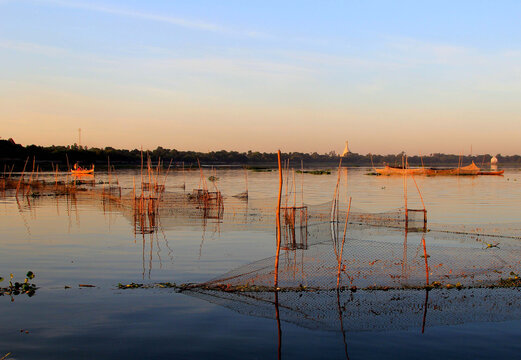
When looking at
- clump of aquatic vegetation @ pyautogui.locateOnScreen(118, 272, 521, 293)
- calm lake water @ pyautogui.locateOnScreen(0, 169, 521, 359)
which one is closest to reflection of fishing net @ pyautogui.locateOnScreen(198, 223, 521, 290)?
clump of aquatic vegetation @ pyautogui.locateOnScreen(118, 272, 521, 293)

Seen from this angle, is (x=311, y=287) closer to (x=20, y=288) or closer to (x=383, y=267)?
(x=383, y=267)

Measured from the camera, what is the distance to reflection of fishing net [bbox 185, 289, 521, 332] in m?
5.98

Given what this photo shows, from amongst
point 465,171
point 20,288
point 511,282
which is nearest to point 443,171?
point 465,171

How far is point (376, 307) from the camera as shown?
645cm

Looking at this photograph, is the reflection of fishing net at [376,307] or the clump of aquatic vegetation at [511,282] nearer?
the reflection of fishing net at [376,307]

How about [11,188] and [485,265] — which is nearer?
[485,265]

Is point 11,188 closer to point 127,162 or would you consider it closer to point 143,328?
point 143,328

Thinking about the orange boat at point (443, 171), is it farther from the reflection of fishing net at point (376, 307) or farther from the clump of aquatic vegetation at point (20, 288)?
the clump of aquatic vegetation at point (20, 288)

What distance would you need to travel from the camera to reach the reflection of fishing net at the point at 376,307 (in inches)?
236

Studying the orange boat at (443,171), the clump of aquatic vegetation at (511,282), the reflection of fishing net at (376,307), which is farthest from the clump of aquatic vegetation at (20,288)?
the orange boat at (443,171)

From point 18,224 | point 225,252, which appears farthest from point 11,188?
point 225,252

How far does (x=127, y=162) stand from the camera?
332 ft

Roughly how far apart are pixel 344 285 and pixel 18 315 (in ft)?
14.8

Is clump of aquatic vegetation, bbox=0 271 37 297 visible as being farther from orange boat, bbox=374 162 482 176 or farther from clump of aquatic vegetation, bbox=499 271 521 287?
orange boat, bbox=374 162 482 176
